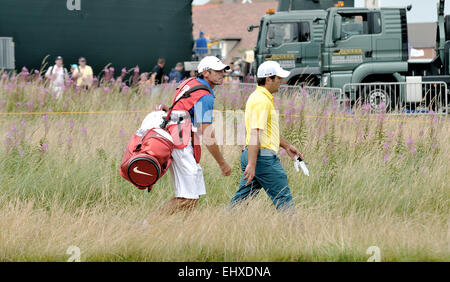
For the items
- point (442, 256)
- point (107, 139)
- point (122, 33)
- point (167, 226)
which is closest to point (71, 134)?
point (107, 139)

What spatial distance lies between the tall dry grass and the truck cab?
21.8 ft

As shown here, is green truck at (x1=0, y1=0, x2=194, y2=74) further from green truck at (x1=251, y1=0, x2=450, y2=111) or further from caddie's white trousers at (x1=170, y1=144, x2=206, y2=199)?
caddie's white trousers at (x1=170, y1=144, x2=206, y2=199)

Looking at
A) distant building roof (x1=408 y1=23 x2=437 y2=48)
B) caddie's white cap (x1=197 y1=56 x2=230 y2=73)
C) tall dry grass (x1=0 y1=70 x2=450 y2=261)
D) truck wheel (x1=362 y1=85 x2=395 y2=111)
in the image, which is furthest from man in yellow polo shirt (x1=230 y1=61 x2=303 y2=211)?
distant building roof (x1=408 y1=23 x2=437 y2=48)

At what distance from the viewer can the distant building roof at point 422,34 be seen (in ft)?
70.7

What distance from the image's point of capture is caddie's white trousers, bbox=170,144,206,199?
19.7 ft

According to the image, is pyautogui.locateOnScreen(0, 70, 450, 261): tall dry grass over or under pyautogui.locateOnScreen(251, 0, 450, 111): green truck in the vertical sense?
under

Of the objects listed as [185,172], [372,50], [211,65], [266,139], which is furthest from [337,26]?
[185,172]

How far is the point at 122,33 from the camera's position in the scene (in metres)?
20.6

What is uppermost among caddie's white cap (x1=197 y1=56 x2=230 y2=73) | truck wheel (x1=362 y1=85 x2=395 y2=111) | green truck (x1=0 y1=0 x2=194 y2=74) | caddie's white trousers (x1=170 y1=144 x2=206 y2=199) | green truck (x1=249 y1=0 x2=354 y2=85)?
green truck (x1=0 y1=0 x2=194 y2=74)

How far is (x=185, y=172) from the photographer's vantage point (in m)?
6.00

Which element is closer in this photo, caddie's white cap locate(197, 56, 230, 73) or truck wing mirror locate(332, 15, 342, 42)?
caddie's white cap locate(197, 56, 230, 73)

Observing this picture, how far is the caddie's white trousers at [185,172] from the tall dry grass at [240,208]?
200 millimetres

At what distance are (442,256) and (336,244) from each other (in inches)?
31.6

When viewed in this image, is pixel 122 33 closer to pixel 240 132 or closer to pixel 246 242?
pixel 240 132
